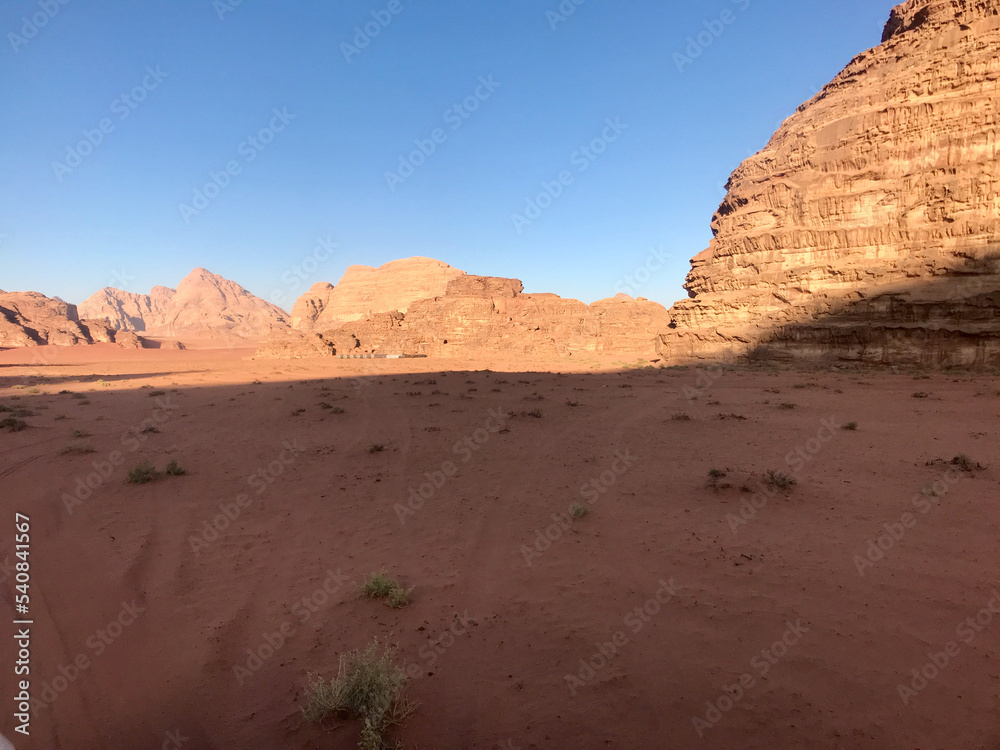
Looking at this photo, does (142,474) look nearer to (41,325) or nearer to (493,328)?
(493,328)

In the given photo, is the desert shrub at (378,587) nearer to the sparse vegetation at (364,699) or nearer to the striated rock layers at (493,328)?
the sparse vegetation at (364,699)

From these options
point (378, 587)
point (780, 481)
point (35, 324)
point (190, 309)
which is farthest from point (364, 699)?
point (190, 309)

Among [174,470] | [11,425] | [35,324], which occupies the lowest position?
[174,470]

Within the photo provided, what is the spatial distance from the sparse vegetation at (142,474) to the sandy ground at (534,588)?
22cm

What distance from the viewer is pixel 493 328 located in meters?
50.9

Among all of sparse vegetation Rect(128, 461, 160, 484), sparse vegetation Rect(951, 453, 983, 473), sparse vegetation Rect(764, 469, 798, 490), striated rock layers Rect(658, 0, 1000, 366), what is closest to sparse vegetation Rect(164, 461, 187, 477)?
sparse vegetation Rect(128, 461, 160, 484)

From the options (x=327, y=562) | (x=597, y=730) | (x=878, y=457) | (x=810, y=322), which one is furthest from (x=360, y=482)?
(x=810, y=322)

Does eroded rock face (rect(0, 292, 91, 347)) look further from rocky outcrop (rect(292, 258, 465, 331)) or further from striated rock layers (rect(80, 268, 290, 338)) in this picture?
striated rock layers (rect(80, 268, 290, 338))

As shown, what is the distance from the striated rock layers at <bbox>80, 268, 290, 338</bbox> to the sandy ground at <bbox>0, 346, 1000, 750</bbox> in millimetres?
120679

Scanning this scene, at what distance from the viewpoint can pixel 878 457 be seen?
284 inches

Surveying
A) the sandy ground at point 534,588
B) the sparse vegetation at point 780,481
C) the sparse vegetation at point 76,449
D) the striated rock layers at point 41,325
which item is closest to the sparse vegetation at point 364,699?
the sandy ground at point 534,588

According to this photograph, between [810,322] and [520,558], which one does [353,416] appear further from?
[810,322]

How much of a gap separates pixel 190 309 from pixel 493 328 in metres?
144

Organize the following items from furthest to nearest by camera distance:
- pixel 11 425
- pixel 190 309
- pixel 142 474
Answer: pixel 190 309
pixel 11 425
pixel 142 474
